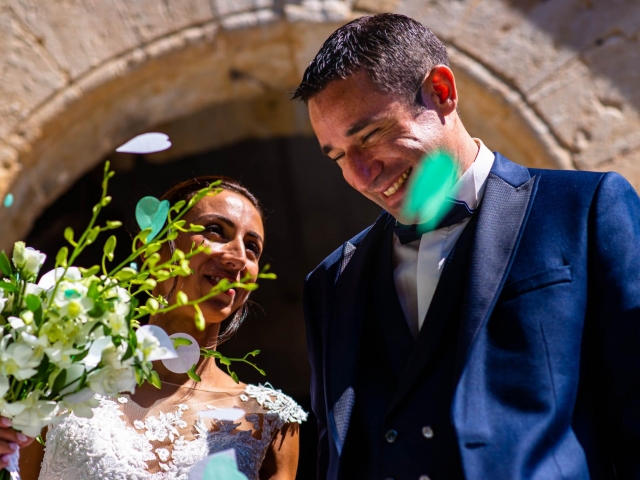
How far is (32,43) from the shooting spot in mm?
3084

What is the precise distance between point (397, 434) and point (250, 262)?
2.90 feet

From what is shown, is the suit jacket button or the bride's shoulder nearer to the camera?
the suit jacket button

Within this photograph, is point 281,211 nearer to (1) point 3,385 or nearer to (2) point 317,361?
(2) point 317,361

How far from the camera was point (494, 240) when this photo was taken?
147cm

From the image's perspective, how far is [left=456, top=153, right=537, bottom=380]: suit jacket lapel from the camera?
140 centimetres

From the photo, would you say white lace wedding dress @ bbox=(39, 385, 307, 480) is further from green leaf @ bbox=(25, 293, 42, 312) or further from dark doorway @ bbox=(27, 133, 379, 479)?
dark doorway @ bbox=(27, 133, 379, 479)

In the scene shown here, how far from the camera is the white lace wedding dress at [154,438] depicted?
6.59 feet

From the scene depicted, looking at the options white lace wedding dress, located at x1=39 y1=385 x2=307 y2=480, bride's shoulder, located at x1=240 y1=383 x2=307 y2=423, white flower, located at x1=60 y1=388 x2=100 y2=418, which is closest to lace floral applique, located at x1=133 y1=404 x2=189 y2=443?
white lace wedding dress, located at x1=39 y1=385 x2=307 y2=480

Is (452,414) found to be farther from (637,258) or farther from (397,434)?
(637,258)

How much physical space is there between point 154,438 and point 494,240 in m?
1.08

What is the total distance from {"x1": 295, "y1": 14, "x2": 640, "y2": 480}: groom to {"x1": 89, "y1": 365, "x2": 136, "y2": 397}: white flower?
40 centimetres

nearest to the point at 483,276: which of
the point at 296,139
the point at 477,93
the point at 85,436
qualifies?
the point at 85,436

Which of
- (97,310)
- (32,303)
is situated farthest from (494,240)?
(32,303)

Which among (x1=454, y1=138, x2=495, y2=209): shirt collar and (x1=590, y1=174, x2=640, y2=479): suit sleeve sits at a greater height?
(x1=454, y1=138, x2=495, y2=209): shirt collar
